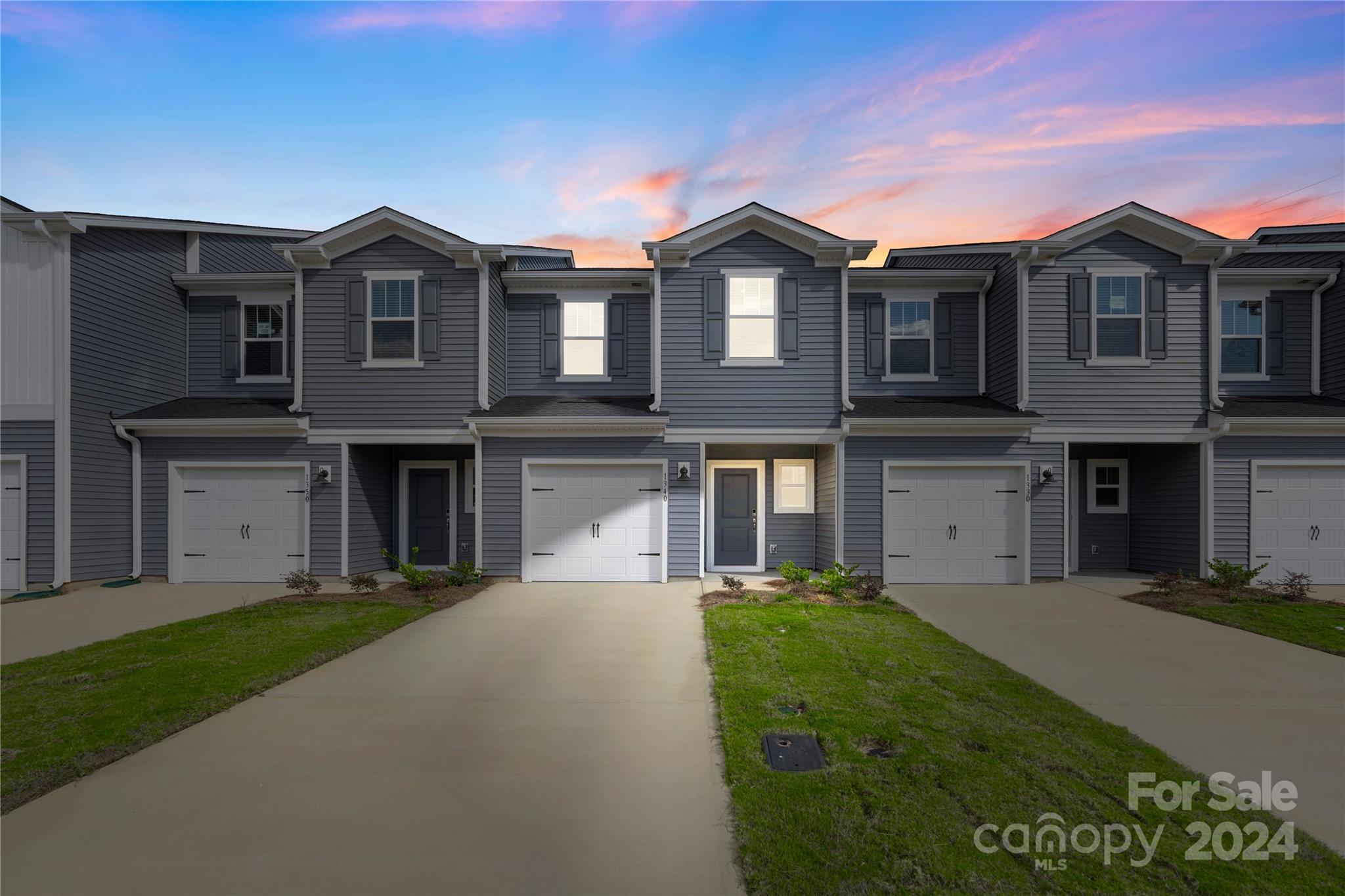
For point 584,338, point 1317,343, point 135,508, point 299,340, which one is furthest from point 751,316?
point 135,508

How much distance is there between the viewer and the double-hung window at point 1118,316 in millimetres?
11070

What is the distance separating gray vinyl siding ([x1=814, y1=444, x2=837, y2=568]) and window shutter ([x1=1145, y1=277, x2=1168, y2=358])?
5972 millimetres

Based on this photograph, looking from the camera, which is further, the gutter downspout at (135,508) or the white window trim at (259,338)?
the white window trim at (259,338)

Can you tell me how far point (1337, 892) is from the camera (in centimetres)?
266

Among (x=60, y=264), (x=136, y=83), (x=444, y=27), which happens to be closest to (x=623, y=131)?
(x=444, y=27)

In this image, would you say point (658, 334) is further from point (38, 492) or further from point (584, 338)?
point (38, 492)

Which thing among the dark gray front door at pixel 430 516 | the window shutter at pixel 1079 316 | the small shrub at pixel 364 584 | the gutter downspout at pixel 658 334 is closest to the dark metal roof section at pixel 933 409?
the window shutter at pixel 1079 316

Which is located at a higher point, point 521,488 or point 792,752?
point 521,488

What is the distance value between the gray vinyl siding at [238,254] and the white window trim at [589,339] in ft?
19.6

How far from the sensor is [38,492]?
32.9ft

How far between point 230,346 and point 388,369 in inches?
152

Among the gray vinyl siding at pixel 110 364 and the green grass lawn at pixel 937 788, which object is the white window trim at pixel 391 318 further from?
the green grass lawn at pixel 937 788

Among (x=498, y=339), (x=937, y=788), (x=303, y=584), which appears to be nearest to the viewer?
(x=937, y=788)

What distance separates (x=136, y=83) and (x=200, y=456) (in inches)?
241
